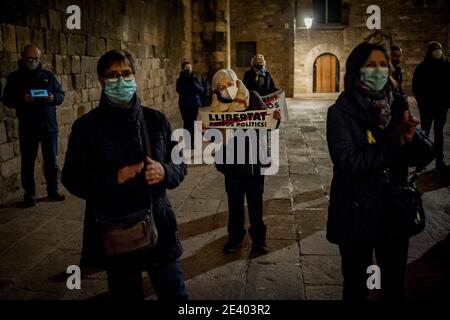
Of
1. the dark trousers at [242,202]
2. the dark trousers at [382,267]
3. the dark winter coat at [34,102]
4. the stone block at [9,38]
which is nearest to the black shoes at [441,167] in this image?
the dark trousers at [242,202]

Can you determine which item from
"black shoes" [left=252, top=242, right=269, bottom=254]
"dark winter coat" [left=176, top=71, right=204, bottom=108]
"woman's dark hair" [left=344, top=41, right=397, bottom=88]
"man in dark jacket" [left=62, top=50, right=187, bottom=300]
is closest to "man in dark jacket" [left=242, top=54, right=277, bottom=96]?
"dark winter coat" [left=176, top=71, right=204, bottom=108]

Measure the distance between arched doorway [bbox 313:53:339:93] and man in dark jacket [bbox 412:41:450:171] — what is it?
19513 millimetres

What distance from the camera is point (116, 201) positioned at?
7.38 ft

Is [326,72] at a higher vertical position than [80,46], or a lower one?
higher

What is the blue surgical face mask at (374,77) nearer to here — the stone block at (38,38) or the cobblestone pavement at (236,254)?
the cobblestone pavement at (236,254)

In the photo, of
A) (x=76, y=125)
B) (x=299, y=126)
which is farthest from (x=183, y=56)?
(x=76, y=125)

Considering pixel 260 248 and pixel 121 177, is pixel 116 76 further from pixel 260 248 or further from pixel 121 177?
pixel 260 248

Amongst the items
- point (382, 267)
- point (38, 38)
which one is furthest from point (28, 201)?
point (382, 267)

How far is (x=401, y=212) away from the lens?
2326 millimetres

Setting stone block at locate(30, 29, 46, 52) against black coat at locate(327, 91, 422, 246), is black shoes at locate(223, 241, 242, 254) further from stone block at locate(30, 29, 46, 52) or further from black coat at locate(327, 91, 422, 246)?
stone block at locate(30, 29, 46, 52)

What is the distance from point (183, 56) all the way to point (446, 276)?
12.4 m

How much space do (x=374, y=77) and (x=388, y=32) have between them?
23.2 m

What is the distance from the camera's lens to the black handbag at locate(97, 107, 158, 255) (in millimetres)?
2176

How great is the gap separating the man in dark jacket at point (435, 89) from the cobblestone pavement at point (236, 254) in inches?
29.7
